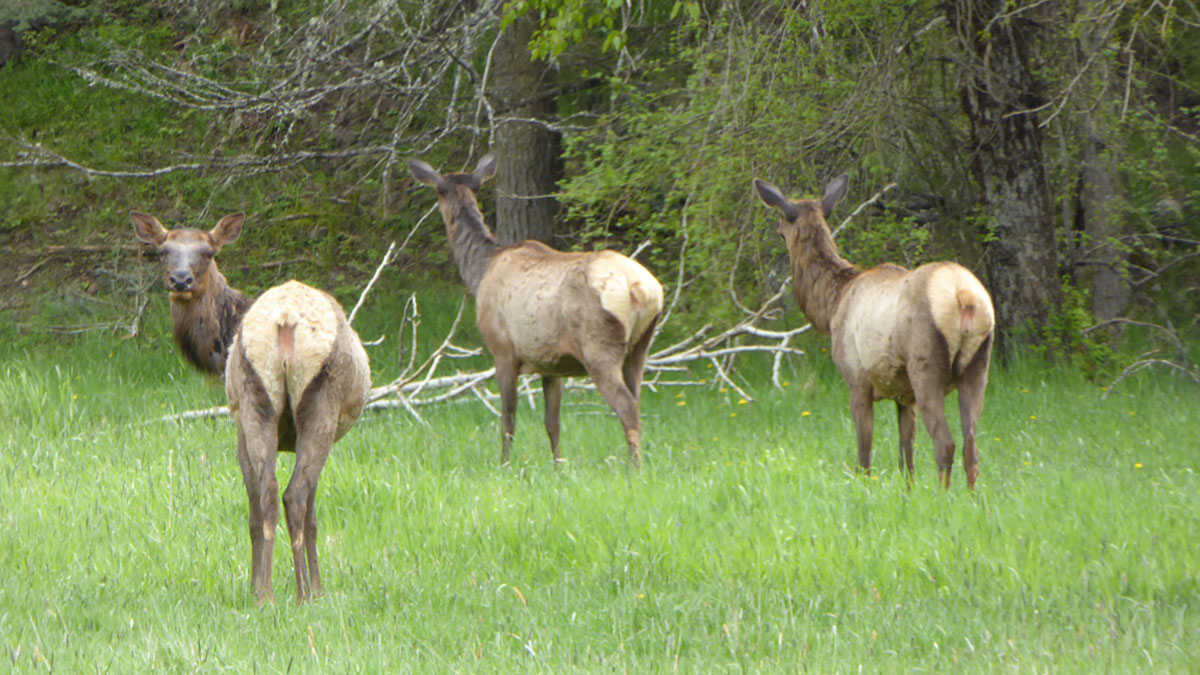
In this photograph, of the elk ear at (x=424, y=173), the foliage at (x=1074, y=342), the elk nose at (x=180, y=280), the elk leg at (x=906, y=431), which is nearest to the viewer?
the elk nose at (x=180, y=280)

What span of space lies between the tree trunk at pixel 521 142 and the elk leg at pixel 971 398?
7255 millimetres

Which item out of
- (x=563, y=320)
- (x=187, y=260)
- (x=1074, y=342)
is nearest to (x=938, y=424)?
(x=563, y=320)

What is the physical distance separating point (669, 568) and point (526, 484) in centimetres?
197

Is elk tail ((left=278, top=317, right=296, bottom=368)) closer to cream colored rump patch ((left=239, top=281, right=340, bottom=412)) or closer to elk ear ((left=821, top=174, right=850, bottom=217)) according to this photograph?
cream colored rump patch ((left=239, top=281, right=340, bottom=412))

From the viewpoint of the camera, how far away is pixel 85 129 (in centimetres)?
1872

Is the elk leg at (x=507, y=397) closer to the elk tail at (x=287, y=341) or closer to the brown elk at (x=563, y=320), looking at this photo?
the brown elk at (x=563, y=320)

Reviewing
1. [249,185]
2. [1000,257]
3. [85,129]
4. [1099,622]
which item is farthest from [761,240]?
[85,129]

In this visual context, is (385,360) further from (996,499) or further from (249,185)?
(996,499)

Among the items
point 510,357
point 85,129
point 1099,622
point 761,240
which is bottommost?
point 1099,622

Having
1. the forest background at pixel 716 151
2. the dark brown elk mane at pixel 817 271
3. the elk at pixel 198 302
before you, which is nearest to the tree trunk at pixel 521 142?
the forest background at pixel 716 151

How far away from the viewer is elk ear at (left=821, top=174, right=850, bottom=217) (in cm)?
897

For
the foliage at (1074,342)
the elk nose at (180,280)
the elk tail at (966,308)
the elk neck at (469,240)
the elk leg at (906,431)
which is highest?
the elk neck at (469,240)

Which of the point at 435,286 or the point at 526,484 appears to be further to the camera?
the point at 435,286

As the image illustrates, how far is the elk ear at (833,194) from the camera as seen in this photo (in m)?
8.97
